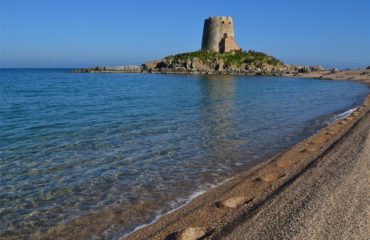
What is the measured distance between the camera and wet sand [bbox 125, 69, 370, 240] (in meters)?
5.78

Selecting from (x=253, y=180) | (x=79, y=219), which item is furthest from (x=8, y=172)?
(x=253, y=180)

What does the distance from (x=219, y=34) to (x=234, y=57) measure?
27.1 ft

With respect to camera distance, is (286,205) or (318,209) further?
(286,205)

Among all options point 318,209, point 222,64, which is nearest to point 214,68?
point 222,64

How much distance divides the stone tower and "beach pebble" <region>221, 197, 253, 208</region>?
9357 centimetres

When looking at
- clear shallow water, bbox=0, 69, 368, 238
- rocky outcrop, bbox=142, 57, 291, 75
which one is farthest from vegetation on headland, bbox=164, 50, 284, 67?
clear shallow water, bbox=0, 69, 368, 238

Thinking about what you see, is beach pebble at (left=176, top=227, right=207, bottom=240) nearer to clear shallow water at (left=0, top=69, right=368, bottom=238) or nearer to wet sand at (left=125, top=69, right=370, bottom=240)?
wet sand at (left=125, top=69, right=370, bottom=240)

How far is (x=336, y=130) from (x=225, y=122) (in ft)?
17.5

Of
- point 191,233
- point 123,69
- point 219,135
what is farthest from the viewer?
point 123,69

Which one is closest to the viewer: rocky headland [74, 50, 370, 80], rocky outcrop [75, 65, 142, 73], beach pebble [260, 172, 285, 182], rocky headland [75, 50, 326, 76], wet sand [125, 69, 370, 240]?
wet sand [125, 69, 370, 240]

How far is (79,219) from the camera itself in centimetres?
745

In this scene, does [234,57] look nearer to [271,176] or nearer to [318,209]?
[271,176]

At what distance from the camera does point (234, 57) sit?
9644 centimetres

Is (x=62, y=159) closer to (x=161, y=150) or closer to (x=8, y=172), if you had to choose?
(x=8, y=172)
